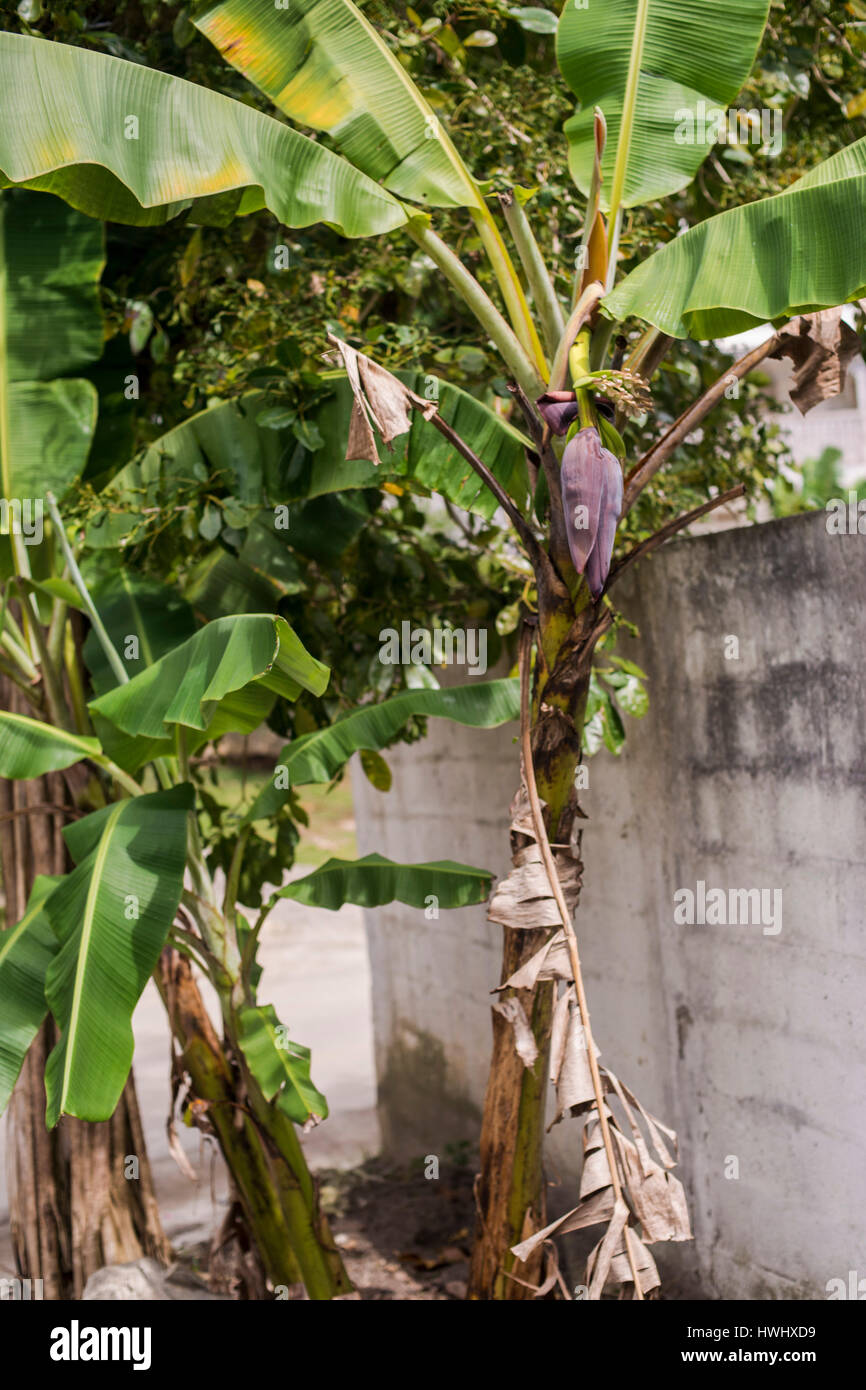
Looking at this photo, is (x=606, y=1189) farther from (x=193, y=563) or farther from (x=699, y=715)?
(x=193, y=563)

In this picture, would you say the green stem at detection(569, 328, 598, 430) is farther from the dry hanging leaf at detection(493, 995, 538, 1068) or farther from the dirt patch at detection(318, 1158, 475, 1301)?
the dirt patch at detection(318, 1158, 475, 1301)

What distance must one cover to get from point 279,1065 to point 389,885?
58 cm

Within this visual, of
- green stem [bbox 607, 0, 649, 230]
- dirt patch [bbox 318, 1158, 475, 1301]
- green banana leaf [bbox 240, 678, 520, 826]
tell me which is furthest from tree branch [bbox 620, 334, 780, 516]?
dirt patch [bbox 318, 1158, 475, 1301]

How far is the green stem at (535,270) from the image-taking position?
3055 mm

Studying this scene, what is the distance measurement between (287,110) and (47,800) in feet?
8.32

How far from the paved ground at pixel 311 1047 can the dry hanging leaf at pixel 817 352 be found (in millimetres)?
2753

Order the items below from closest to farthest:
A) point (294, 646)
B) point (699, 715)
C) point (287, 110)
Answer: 1. point (294, 646)
2. point (287, 110)
3. point (699, 715)

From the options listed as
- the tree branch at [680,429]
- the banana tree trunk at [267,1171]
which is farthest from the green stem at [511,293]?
the banana tree trunk at [267,1171]

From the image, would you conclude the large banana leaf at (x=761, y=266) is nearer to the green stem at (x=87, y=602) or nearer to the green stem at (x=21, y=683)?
the green stem at (x=87, y=602)

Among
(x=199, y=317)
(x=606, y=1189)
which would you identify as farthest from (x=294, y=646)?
(x=199, y=317)

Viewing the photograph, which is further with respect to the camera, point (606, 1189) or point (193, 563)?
point (193, 563)

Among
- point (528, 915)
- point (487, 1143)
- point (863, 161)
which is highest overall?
point (863, 161)

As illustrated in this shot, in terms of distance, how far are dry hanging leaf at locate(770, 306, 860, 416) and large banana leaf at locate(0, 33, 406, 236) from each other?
100 cm

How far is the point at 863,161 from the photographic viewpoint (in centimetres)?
274
